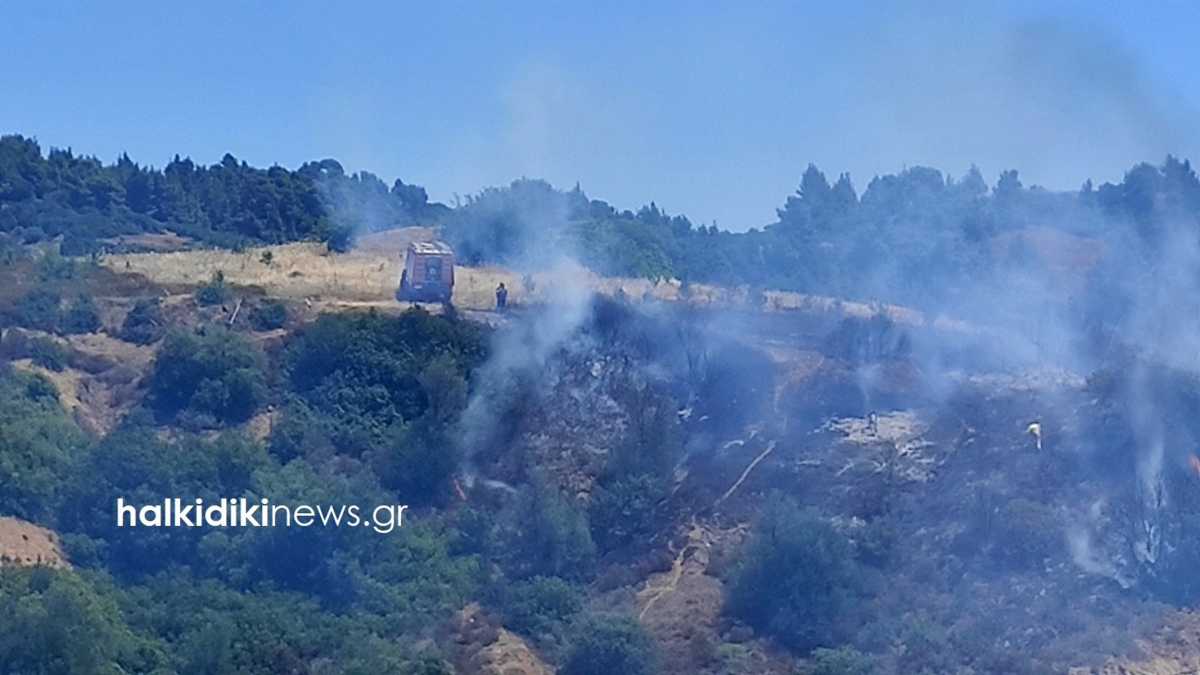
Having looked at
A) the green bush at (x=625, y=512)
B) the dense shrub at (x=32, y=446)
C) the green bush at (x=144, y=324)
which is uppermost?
the green bush at (x=144, y=324)

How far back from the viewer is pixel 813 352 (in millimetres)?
43625

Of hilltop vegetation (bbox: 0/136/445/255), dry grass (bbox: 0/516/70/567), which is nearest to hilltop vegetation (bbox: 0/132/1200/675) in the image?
dry grass (bbox: 0/516/70/567)

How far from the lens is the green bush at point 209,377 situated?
4262 cm

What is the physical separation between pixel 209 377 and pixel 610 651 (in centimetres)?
1614

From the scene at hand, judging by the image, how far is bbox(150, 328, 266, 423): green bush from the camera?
42625 mm

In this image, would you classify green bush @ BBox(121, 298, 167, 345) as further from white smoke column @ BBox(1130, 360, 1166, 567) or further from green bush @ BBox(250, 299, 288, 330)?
white smoke column @ BBox(1130, 360, 1166, 567)

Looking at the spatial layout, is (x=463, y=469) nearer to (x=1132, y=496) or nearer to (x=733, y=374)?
(x=733, y=374)

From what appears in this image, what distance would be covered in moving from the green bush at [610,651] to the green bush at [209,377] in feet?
46.9

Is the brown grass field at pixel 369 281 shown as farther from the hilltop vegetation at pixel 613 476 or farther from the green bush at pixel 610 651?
the green bush at pixel 610 651

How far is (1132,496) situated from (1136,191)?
80.9 ft

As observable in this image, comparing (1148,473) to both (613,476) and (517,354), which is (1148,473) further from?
(517,354)

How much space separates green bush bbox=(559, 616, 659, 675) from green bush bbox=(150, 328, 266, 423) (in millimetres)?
14295

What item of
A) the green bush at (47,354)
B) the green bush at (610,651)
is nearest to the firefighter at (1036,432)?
the green bush at (610,651)


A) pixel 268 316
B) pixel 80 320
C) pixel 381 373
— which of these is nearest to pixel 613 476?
pixel 381 373
